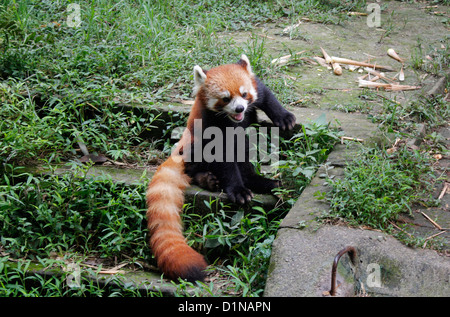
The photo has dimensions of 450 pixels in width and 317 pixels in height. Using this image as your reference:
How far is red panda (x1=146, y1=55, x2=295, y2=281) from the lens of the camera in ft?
11.1

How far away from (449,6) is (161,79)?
A: 5.01 metres

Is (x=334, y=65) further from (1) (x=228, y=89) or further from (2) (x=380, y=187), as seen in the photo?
(2) (x=380, y=187)

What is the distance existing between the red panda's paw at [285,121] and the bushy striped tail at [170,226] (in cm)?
90

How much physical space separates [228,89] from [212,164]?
2.10 feet

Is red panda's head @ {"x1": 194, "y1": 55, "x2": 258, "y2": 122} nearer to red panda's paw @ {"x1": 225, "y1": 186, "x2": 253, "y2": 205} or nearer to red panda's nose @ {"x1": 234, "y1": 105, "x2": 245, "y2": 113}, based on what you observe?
red panda's nose @ {"x1": 234, "y1": 105, "x2": 245, "y2": 113}

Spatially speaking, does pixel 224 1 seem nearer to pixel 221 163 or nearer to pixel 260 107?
pixel 260 107

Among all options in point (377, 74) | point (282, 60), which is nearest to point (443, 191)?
point (377, 74)

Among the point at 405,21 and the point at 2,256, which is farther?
the point at 405,21

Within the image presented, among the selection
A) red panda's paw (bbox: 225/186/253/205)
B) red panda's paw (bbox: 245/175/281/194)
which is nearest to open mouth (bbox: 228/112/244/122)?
red panda's paw (bbox: 245/175/281/194)

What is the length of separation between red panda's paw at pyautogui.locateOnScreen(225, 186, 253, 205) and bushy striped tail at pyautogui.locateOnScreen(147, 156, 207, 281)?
38 cm

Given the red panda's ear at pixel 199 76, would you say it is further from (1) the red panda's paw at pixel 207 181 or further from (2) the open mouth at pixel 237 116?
(1) the red panda's paw at pixel 207 181
